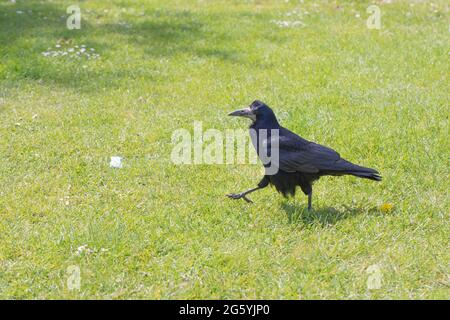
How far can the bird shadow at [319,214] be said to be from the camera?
474 centimetres

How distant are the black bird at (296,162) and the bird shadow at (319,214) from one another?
97 mm

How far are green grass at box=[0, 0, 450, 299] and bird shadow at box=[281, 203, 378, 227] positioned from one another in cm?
2

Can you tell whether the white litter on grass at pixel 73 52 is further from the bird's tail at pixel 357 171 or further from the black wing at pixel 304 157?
the bird's tail at pixel 357 171

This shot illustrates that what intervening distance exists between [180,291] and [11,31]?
8.75 m

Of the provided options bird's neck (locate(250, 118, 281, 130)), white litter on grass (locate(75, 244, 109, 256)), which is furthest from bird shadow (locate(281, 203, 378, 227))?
white litter on grass (locate(75, 244, 109, 256))

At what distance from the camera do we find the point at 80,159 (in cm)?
610

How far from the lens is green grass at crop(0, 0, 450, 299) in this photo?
410 centimetres

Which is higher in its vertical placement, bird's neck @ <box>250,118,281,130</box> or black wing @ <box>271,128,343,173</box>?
bird's neck @ <box>250,118,281,130</box>

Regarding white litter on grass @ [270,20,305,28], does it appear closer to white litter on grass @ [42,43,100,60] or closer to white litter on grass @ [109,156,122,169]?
white litter on grass @ [42,43,100,60]

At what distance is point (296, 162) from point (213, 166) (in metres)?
1.40

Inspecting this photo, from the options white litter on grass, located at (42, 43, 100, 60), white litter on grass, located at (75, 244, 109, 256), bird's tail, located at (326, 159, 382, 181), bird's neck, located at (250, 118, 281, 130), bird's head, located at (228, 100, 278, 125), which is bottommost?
white litter on grass, located at (75, 244, 109, 256)

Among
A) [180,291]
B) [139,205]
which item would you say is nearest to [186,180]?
[139,205]

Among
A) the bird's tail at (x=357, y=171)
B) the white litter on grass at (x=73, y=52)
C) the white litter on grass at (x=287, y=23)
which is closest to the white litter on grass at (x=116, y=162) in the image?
the bird's tail at (x=357, y=171)

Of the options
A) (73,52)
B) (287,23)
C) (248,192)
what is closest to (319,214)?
(248,192)
